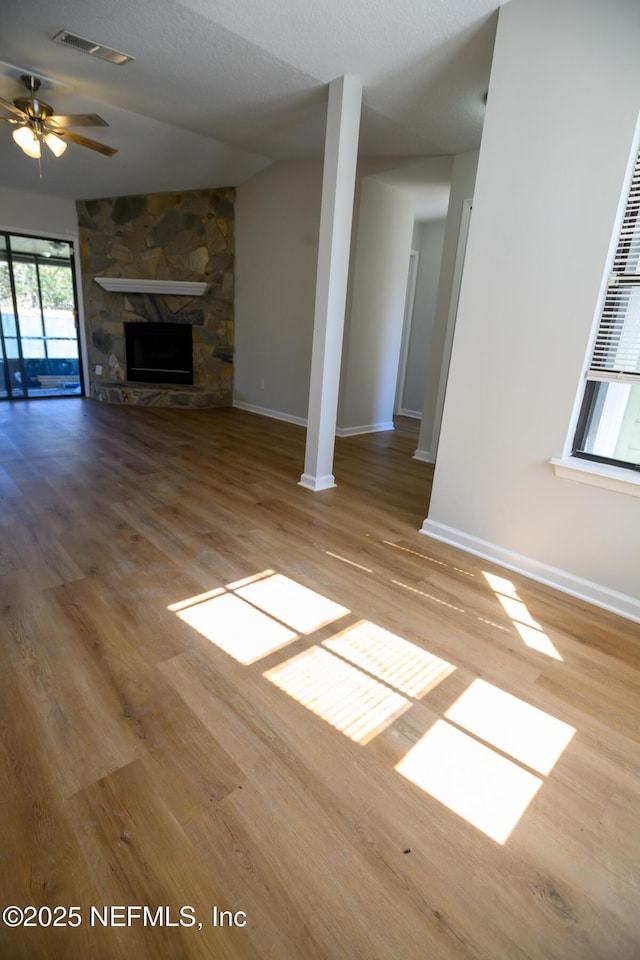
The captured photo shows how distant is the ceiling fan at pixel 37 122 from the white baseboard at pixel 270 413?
311 centimetres

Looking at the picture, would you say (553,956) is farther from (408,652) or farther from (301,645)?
(301,645)

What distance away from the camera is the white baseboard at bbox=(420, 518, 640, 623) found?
2129 mm

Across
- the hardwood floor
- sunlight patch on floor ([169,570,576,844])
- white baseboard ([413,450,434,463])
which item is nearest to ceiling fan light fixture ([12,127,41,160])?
the hardwood floor

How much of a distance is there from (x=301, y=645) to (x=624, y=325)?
194 centimetres

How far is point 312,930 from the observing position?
917mm

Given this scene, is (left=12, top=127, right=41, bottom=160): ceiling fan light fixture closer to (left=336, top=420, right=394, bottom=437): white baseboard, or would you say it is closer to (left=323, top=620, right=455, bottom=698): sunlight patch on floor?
(left=336, top=420, right=394, bottom=437): white baseboard

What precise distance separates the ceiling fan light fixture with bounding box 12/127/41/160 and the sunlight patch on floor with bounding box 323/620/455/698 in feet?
14.4

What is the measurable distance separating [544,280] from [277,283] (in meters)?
4.05

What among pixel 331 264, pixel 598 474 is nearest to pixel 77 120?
pixel 331 264

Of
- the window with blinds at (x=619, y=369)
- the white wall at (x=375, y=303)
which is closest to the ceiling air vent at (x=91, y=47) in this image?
the white wall at (x=375, y=303)

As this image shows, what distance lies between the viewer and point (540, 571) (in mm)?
2373

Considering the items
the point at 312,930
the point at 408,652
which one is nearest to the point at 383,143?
the point at 408,652

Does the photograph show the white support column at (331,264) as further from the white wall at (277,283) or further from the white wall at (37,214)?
the white wall at (37,214)

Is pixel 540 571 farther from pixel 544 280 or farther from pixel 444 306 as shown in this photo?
pixel 444 306
